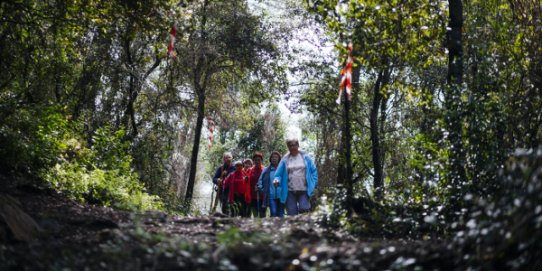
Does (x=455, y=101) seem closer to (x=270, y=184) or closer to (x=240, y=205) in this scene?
(x=270, y=184)

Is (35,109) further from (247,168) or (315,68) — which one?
(315,68)

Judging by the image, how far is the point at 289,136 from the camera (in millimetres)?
13570

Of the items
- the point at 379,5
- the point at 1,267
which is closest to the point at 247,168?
the point at 379,5

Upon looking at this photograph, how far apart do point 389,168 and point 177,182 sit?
8.91m

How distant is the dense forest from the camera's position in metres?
4.81

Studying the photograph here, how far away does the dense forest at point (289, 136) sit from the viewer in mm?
4809

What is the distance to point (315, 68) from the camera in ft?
78.0

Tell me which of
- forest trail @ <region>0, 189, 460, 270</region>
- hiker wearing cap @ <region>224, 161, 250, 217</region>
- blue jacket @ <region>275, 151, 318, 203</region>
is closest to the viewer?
forest trail @ <region>0, 189, 460, 270</region>

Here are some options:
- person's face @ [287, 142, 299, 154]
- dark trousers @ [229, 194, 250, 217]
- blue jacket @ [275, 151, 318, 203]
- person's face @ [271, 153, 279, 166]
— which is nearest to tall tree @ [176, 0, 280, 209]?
dark trousers @ [229, 194, 250, 217]

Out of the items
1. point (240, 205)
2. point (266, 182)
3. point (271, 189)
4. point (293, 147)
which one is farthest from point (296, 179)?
point (240, 205)

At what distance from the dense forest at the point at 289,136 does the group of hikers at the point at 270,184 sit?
4.10 feet

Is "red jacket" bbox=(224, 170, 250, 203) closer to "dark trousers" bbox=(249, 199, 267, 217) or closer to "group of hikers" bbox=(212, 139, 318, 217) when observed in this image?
"group of hikers" bbox=(212, 139, 318, 217)

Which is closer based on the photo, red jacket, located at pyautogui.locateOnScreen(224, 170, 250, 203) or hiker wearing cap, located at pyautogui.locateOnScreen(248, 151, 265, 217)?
hiker wearing cap, located at pyautogui.locateOnScreen(248, 151, 265, 217)

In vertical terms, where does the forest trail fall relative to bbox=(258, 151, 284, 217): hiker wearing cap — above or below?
below
